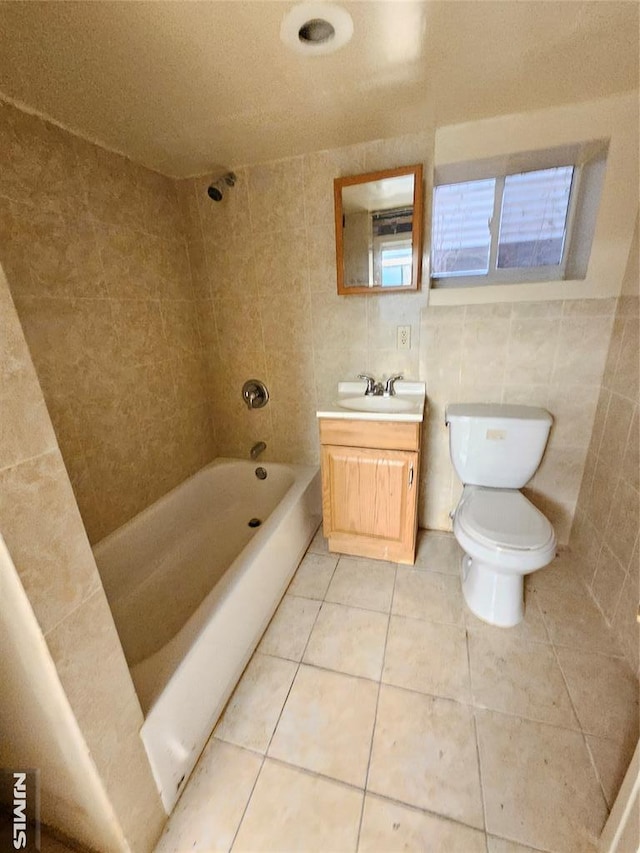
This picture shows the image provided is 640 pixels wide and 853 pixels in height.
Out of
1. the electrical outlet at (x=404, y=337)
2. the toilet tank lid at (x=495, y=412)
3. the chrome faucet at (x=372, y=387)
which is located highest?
the electrical outlet at (x=404, y=337)

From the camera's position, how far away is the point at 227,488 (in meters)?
2.11

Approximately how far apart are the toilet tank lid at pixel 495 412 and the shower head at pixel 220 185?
61.9 inches

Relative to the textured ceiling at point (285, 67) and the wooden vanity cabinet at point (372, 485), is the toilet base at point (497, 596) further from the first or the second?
the textured ceiling at point (285, 67)

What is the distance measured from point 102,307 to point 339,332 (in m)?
1.10

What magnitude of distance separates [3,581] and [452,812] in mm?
1211

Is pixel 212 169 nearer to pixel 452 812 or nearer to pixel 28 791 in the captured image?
pixel 28 791

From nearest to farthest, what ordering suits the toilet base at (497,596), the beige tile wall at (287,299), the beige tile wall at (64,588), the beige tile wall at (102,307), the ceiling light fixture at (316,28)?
the beige tile wall at (64,588) < the ceiling light fixture at (316,28) < the beige tile wall at (102,307) < the toilet base at (497,596) < the beige tile wall at (287,299)

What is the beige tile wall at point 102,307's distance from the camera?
1179mm

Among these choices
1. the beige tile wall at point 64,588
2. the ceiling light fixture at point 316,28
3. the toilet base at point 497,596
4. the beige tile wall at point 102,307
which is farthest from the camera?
the toilet base at point 497,596

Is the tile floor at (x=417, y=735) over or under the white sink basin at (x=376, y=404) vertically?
under

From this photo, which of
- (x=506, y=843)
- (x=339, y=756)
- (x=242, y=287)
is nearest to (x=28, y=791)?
(x=339, y=756)

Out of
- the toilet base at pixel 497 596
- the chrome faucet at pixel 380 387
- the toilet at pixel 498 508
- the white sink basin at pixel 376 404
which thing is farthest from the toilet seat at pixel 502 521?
the chrome faucet at pixel 380 387

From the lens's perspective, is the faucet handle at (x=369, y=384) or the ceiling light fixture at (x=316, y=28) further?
the faucet handle at (x=369, y=384)

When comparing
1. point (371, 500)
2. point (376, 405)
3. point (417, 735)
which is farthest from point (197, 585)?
point (376, 405)
